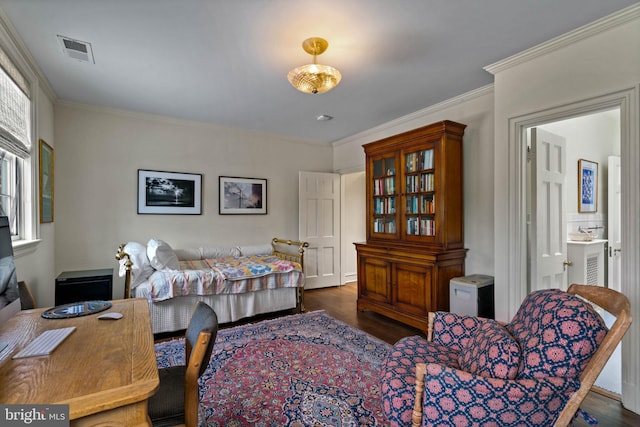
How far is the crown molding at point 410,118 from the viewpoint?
3.30 meters

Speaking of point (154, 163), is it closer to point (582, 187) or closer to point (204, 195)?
point (204, 195)

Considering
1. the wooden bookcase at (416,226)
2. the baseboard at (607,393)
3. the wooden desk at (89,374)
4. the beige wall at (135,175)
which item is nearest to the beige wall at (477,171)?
the wooden bookcase at (416,226)

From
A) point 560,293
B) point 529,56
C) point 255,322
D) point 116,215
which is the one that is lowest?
point 255,322

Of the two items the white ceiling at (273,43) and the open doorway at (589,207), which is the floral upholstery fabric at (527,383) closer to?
the open doorway at (589,207)

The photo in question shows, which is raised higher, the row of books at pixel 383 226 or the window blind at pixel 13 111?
the window blind at pixel 13 111

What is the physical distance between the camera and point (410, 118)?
4105 mm

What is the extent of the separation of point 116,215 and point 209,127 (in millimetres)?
1734

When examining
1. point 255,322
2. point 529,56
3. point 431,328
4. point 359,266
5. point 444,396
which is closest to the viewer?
point 444,396

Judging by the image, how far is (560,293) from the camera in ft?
4.82

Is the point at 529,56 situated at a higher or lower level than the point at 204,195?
higher

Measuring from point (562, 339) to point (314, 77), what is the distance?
2113mm

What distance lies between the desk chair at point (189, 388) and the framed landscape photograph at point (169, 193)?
3.24 m

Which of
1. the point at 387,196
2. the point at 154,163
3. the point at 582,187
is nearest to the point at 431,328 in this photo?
the point at 387,196

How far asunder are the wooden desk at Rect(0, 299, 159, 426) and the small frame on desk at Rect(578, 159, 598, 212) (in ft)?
15.1
